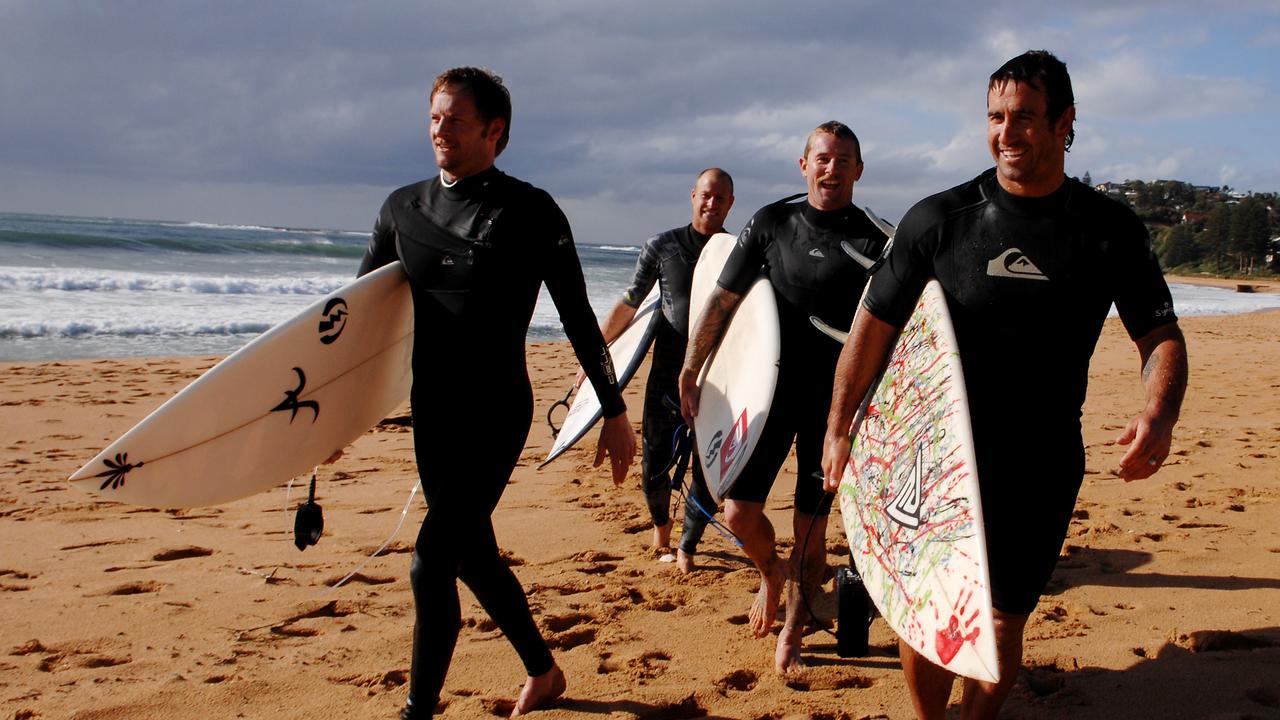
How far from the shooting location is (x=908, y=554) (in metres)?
2.28

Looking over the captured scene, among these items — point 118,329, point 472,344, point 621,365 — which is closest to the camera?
point 472,344

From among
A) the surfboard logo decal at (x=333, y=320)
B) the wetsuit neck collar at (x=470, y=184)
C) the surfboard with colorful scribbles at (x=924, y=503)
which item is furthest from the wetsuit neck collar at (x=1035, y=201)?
the surfboard logo decal at (x=333, y=320)

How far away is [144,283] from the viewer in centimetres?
1809

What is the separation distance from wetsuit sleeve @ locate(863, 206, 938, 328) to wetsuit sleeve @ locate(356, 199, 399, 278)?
4.65ft

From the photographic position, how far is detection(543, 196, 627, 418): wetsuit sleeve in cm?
275

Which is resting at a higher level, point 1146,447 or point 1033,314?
point 1033,314

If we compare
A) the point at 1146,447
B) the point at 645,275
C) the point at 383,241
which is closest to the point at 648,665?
the point at 383,241

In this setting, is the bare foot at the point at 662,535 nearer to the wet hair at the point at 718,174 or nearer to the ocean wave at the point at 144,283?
the wet hair at the point at 718,174

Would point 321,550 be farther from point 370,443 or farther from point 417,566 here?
point 370,443

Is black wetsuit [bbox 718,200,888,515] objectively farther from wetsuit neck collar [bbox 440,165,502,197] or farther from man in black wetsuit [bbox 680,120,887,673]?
wetsuit neck collar [bbox 440,165,502,197]

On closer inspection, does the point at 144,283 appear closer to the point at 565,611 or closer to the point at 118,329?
the point at 118,329

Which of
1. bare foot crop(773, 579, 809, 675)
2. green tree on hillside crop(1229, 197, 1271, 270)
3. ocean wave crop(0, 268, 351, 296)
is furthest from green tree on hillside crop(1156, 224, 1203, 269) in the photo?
bare foot crop(773, 579, 809, 675)

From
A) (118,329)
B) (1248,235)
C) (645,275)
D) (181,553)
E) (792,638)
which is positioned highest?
(1248,235)

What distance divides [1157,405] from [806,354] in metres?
1.29
